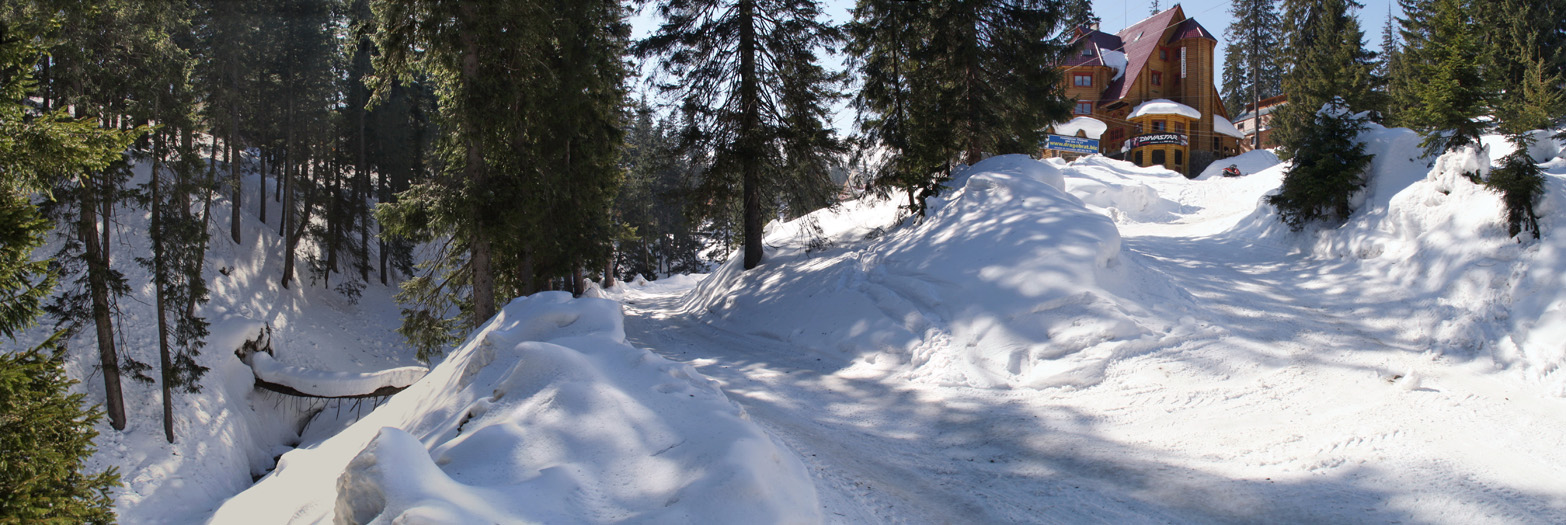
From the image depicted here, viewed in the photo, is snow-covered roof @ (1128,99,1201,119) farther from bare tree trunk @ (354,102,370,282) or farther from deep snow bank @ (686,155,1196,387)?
bare tree trunk @ (354,102,370,282)

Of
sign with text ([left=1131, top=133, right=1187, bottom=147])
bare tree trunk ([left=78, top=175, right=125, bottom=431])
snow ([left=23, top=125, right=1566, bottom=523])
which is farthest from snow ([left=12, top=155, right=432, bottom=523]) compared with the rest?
sign with text ([left=1131, top=133, right=1187, bottom=147])

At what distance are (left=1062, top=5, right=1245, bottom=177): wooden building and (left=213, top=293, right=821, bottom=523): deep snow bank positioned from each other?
41285 mm

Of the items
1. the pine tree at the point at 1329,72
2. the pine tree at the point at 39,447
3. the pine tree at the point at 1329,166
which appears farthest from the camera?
the pine tree at the point at 1329,72

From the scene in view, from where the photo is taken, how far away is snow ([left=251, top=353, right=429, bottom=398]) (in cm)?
1789

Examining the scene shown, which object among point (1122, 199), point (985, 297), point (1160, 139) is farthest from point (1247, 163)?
A: point (985, 297)

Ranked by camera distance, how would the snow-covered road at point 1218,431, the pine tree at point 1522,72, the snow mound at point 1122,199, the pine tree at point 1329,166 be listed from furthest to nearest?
the snow mound at point 1122,199
the pine tree at point 1329,166
the pine tree at point 1522,72
the snow-covered road at point 1218,431

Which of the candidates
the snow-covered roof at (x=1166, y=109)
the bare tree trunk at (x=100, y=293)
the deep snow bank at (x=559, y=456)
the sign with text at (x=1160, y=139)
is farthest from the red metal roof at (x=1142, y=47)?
the bare tree trunk at (x=100, y=293)

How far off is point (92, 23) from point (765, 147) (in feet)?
41.9

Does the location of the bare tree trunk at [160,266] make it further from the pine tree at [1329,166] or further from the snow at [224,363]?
the pine tree at [1329,166]

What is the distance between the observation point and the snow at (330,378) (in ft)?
58.7

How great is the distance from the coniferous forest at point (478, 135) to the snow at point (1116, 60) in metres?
15.5

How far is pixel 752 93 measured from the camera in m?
18.0

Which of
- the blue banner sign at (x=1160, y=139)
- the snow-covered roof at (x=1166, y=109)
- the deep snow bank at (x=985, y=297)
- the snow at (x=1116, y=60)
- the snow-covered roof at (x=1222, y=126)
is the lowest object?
the deep snow bank at (x=985, y=297)

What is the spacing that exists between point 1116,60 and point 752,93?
3760 cm
